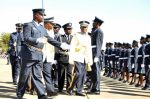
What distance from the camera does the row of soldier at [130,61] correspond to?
13742 mm

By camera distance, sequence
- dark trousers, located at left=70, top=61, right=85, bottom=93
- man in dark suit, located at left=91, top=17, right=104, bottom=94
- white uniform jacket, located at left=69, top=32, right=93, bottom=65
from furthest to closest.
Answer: man in dark suit, located at left=91, top=17, right=104, bottom=94, white uniform jacket, located at left=69, top=32, right=93, bottom=65, dark trousers, located at left=70, top=61, right=85, bottom=93

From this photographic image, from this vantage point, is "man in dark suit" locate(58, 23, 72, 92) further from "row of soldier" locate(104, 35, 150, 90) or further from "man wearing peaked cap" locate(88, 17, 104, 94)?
"row of soldier" locate(104, 35, 150, 90)

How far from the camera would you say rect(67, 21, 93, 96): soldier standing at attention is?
10523 mm

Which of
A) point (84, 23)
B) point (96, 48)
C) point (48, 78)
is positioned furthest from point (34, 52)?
point (96, 48)

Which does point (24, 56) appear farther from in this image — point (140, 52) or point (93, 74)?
point (140, 52)

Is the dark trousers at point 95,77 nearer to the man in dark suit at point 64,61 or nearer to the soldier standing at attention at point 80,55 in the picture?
the soldier standing at attention at point 80,55

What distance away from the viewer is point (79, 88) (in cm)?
1054

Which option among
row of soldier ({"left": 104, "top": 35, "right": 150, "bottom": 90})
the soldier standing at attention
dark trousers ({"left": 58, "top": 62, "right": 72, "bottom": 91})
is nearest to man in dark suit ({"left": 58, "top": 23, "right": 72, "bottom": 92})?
dark trousers ({"left": 58, "top": 62, "right": 72, "bottom": 91})

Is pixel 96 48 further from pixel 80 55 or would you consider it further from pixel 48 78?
pixel 48 78

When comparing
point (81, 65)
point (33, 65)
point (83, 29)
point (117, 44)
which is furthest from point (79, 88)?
point (117, 44)

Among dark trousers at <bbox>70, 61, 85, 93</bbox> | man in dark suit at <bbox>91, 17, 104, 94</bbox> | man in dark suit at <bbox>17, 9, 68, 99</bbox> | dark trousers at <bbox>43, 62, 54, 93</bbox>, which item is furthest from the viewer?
man in dark suit at <bbox>91, 17, 104, 94</bbox>

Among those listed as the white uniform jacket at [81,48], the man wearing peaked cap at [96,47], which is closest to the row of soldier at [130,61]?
the man wearing peaked cap at [96,47]

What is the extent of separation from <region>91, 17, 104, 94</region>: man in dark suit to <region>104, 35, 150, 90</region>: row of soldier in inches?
116

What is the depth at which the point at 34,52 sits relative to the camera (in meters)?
8.13
